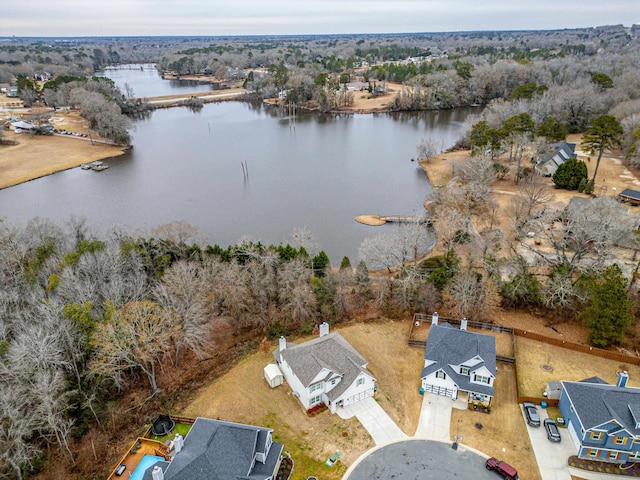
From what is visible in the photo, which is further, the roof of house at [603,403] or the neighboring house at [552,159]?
the neighboring house at [552,159]

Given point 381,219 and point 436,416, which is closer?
point 436,416

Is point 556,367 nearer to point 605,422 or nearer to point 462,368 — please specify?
point 605,422

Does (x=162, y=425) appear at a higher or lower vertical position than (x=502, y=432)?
higher

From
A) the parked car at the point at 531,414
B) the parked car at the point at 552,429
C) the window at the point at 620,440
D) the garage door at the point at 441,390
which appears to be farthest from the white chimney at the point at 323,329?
the window at the point at 620,440

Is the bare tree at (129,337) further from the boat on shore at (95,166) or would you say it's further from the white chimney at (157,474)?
the boat on shore at (95,166)

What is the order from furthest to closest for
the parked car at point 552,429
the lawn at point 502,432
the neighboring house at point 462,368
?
1. the neighboring house at point 462,368
2. the parked car at point 552,429
3. the lawn at point 502,432

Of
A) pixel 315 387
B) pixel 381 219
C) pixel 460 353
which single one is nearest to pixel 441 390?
pixel 460 353
